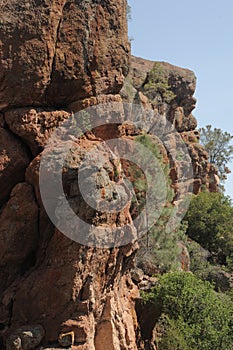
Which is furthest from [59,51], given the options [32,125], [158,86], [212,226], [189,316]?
[158,86]

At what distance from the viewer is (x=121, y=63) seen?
1114 centimetres

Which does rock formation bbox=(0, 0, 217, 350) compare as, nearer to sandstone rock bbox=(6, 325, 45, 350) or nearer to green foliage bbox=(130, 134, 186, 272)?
sandstone rock bbox=(6, 325, 45, 350)

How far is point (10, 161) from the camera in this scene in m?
9.77

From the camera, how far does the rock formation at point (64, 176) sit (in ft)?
29.0

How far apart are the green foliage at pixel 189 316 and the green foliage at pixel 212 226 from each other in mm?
14613

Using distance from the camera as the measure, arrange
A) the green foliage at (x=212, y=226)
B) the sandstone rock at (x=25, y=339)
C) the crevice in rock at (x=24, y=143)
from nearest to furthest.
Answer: the sandstone rock at (x=25, y=339) < the crevice in rock at (x=24, y=143) < the green foliage at (x=212, y=226)

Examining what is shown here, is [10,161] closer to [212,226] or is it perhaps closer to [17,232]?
[17,232]

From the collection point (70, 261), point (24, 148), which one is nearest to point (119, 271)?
point (70, 261)

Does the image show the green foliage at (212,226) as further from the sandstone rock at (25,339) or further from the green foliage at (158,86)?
the sandstone rock at (25,339)

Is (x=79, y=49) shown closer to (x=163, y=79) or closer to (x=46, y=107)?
(x=46, y=107)

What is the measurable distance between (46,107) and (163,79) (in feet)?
82.2

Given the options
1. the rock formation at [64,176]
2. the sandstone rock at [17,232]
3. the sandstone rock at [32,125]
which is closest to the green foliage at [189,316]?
the rock formation at [64,176]

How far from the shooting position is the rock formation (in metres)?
8.84

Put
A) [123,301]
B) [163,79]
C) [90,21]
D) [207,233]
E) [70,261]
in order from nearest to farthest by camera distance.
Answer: [70,261] → [90,21] → [123,301] → [207,233] → [163,79]
